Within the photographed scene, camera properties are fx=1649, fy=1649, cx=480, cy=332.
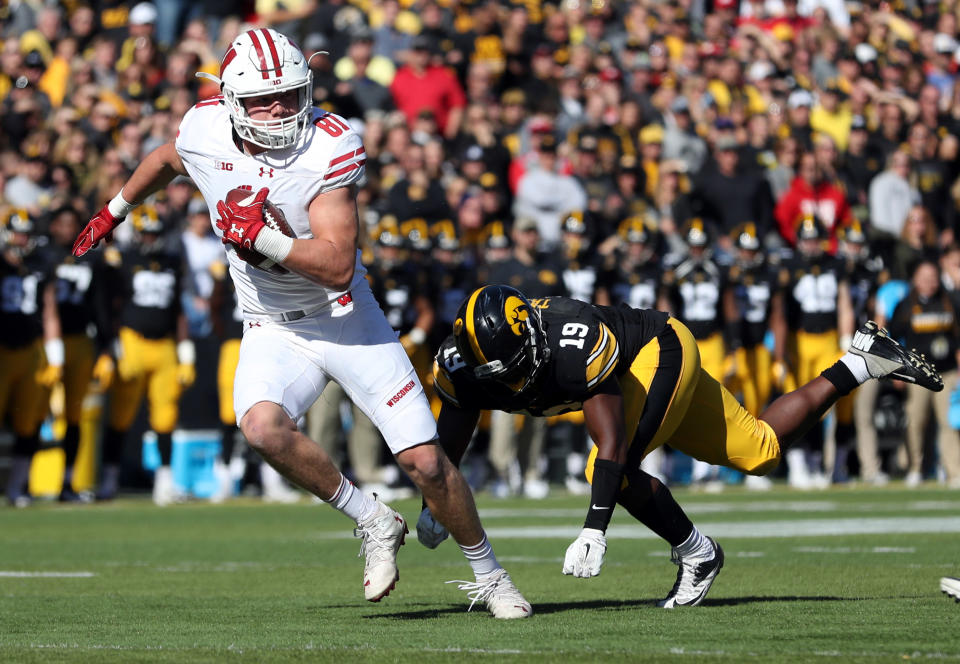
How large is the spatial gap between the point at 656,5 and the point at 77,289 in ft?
29.8

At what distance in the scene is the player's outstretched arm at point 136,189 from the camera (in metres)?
6.27

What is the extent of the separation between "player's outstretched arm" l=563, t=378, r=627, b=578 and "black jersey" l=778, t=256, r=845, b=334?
9264mm

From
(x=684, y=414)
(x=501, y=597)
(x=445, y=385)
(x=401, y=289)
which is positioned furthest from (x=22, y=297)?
(x=501, y=597)

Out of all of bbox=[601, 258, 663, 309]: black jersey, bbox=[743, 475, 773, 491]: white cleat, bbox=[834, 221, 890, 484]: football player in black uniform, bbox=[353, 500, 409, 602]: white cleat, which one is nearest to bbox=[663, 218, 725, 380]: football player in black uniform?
bbox=[601, 258, 663, 309]: black jersey

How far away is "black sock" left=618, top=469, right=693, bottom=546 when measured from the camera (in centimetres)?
617

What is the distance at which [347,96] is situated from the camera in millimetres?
15352

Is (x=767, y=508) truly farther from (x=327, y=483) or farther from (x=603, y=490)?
(x=327, y=483)

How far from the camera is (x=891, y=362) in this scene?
689 centimetres

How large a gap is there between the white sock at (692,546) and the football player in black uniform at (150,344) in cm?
781

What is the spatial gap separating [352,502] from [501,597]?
0.65m

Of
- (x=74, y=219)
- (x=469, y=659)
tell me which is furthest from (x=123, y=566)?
(x=74, y=219)

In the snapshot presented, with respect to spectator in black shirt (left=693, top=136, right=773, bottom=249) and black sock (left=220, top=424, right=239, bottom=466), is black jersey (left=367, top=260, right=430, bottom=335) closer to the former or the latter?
black sock (left=220, top=424, right=239, bottom=466)

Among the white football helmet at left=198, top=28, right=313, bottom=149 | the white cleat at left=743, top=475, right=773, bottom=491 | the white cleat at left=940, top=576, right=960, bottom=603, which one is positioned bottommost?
the white cleat at left=743, top=475, right=773, bottom=491

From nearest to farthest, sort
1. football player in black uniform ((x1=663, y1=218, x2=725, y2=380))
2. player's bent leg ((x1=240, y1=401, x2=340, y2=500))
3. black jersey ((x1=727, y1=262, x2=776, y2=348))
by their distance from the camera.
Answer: player's bent leg ((x1=240, y1=401, x2=340, y2=500)) < football player in black uniform ((x1=663, y1=218, x2=725, y2=380)) < black jersey ((x1=727, y1=262, x2=776, y2=348))
